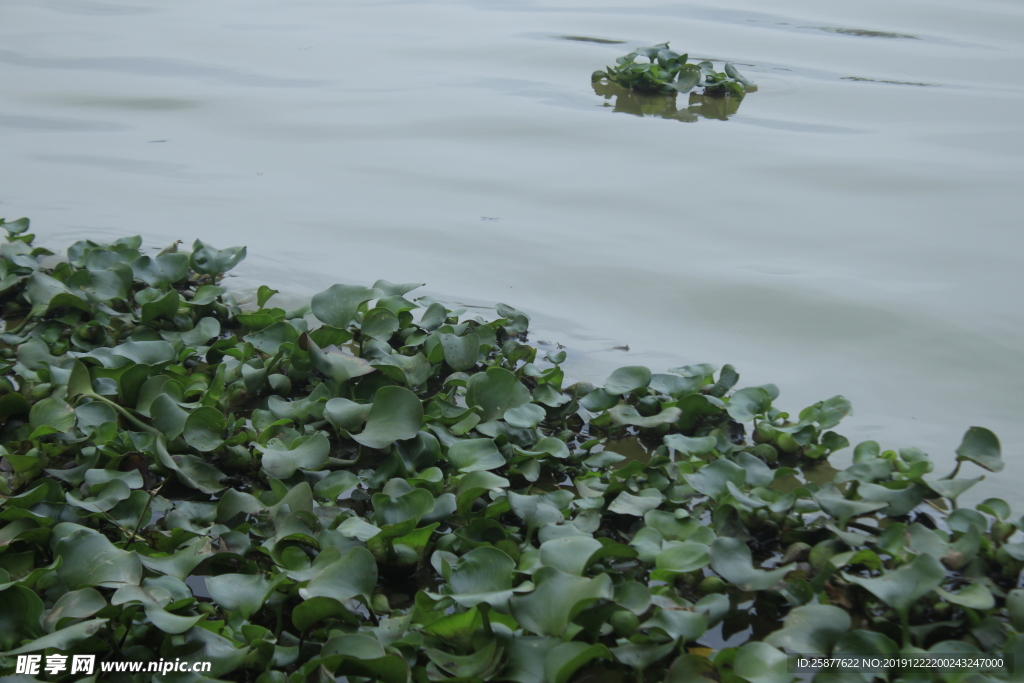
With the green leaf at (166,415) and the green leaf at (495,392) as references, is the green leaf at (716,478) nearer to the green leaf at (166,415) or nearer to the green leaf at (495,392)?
the green leaf at (495,392)

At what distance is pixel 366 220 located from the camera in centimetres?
208

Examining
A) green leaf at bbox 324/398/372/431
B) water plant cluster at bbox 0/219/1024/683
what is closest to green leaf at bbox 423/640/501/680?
water plant cluster at bbox 0/219/1024/683

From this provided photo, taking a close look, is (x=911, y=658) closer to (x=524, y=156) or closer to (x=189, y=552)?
(x=189, y=552)

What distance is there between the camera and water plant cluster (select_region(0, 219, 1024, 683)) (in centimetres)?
84

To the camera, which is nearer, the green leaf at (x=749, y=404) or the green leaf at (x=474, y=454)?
the green leaf at (x=474, y=454)

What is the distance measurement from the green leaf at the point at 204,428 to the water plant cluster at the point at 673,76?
81.4 inches

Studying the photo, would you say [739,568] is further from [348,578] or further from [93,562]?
[93,562]

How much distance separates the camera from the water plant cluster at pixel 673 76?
2.82m

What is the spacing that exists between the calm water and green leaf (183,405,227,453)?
0.61 meters

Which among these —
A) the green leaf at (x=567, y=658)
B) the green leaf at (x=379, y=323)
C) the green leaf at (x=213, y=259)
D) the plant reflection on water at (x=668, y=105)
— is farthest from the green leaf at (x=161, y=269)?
the plant reflection on water at (x=668, y=105)

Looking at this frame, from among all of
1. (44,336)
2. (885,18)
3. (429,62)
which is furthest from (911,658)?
(885,18)

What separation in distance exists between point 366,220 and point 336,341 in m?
0.75

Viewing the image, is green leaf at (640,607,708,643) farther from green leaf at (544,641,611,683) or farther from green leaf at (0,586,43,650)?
green leaf at (0,586,43,650)

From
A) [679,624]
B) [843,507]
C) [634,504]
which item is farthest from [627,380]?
[679,624]
